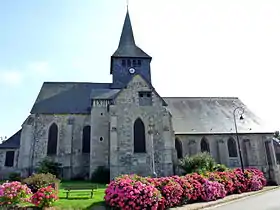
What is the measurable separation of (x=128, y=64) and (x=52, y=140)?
12693 millimetres

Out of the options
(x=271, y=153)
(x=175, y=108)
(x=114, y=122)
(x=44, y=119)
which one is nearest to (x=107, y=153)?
(x=114, y=122)

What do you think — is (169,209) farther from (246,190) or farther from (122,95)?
(122,95)

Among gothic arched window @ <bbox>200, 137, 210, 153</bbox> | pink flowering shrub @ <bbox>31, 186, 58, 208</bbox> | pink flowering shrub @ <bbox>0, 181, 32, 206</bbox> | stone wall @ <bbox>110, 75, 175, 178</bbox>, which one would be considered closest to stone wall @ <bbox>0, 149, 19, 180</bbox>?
stone wall @ <bbox>110, 75, 175, 178</bbox>

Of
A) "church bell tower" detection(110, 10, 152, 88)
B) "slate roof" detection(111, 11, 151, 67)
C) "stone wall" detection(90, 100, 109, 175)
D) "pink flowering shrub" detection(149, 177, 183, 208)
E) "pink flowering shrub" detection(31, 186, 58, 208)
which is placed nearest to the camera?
"pink flowering shrub" detection(31, 186, 58, 208)

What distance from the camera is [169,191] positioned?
12023mm

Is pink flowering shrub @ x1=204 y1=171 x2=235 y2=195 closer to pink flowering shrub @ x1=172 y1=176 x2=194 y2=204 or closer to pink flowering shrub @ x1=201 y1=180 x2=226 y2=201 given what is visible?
pink flowering shrub @ x1=201 y1=180 x2=226 y2=201

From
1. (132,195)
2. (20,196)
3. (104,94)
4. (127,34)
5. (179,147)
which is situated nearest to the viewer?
(20,196)

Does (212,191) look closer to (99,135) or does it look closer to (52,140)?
(99,135)

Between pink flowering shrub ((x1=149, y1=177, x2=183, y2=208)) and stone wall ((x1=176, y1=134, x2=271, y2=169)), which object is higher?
stone wall ((x1=176, y1=134, x2=271, y2=169))

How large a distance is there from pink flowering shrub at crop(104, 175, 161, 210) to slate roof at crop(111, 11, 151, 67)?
2028 cm

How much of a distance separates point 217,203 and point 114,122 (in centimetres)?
1151

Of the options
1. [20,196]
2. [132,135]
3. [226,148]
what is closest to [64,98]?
[132,135]

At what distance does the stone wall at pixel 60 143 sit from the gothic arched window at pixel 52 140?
347mm

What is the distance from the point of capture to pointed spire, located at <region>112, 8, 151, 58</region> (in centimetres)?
2943
